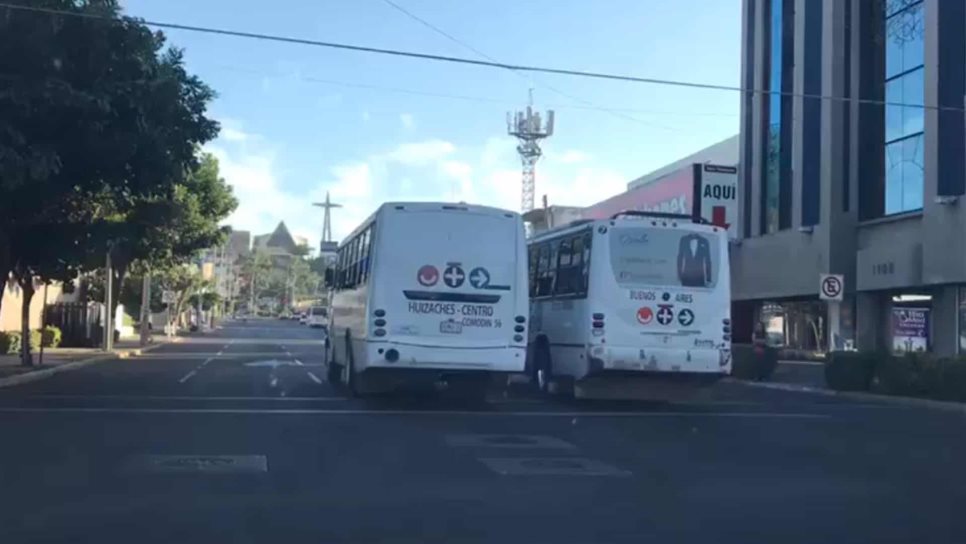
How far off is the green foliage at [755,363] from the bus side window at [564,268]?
32.8 ft

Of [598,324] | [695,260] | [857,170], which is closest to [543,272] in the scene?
[598,324]

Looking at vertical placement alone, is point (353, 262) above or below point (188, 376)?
above

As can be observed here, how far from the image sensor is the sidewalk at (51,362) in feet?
89.8

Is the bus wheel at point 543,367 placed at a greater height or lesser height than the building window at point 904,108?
lesser

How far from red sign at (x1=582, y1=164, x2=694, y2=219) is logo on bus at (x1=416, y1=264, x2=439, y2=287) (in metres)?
23.4

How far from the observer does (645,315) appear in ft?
68.5

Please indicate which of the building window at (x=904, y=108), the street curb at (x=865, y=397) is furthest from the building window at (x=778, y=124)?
the street curb at (x=865, y=397)

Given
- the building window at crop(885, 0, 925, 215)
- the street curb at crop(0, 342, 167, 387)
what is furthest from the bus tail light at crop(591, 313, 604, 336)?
the building window at crop(885, 0, 925, 215)

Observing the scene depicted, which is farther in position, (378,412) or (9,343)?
(9,343)

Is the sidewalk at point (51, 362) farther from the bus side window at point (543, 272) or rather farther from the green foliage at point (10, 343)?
the bus side window at point (543, 272)

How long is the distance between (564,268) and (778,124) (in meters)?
21.0

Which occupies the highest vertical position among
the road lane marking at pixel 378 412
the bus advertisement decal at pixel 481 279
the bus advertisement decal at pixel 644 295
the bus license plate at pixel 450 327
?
the bus advertisement decal at pixel 481 279

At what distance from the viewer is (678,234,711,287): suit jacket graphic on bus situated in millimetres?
21125

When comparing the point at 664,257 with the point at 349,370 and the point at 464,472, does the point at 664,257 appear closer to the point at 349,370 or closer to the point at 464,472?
the point at 349,370
